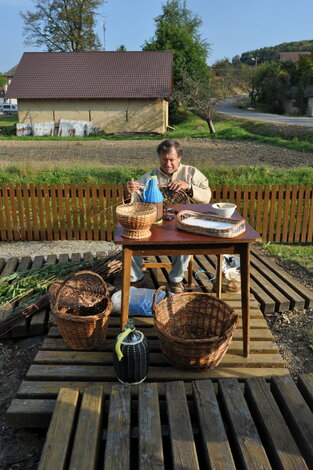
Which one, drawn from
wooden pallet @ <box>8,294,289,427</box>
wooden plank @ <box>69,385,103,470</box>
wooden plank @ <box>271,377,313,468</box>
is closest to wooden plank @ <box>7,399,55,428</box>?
wooden pallet @ <box>8,294,289,427</box>

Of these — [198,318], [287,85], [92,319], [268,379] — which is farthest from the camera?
[287,85]

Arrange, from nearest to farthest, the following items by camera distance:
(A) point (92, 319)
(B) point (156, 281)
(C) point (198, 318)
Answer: (A) point (92, 319) < (C) point (198, 318) < (B) point (156, 281)

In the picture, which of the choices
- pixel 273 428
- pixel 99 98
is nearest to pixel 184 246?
pixel 273 428

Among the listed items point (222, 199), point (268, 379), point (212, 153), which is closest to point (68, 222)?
point (222, 199)

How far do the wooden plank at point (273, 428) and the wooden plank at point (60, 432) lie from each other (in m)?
0.97

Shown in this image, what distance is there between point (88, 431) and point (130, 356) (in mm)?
498

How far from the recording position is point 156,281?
4.12 metres

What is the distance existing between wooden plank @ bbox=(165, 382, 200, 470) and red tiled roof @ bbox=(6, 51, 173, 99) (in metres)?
29.3

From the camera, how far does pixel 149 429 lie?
208cm

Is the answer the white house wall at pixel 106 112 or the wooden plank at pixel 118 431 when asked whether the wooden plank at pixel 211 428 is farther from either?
the white house wall at pixel 106 112

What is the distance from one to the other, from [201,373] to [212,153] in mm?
14959

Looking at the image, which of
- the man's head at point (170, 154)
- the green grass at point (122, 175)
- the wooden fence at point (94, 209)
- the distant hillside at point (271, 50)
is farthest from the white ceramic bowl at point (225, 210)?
the distant hillside at point (271, 50)

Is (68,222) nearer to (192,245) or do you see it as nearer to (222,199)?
(222,199)

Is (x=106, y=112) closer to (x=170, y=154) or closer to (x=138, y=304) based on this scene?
(x=170, y=154)
